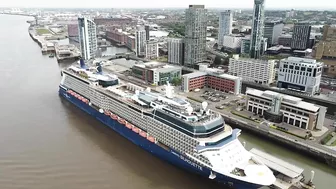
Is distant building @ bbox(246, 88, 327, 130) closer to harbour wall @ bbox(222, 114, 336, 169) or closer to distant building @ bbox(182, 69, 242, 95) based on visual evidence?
harbour wall @ bbox(222, 114, 336, 169)

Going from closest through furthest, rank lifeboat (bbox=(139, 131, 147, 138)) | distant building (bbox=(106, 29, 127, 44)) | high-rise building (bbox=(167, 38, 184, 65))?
lifeboat (bbox=(139, 131, 147, 138)), high-rise building (bbox=(167, 38, 184, 65)), distant building (bbox=(106, 29, 127, 44))

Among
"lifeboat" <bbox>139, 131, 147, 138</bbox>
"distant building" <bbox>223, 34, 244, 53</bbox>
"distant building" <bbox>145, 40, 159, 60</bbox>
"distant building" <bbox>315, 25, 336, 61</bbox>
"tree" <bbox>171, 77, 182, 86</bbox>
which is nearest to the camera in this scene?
"lifeboat" <bbox>139, 131, 147, 138</bbox>

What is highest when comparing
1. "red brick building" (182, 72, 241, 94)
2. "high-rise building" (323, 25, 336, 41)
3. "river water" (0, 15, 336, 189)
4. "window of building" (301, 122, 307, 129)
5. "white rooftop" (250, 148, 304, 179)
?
"high-rise building" (323, 25, 336, 41)

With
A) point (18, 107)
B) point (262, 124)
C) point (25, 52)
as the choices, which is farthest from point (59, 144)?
point (25, 52)

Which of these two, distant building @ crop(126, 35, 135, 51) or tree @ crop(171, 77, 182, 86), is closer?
tree @ crop(171, 77, 182, 86)

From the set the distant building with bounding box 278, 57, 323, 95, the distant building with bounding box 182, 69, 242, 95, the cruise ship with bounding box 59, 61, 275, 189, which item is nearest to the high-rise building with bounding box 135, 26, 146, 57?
the distant building with bounding box 182, 69, 242, 95

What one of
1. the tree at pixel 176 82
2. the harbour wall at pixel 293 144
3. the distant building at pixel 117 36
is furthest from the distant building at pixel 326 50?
the distant building at pixel 117 36

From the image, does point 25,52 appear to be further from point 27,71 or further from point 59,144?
point 59,144
